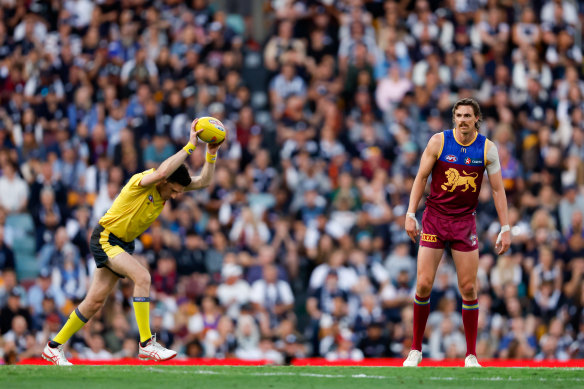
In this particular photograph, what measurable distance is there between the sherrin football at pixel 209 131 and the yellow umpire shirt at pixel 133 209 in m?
0.62

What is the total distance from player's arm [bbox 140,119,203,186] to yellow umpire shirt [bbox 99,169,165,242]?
16 centimetres

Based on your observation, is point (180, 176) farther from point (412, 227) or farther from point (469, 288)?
point (469, 288)

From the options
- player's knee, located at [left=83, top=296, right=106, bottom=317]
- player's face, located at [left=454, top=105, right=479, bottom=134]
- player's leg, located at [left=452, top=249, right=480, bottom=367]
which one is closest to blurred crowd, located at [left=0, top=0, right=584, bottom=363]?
player's knee, located at [left=83, top=296, right=106, bottom=317]

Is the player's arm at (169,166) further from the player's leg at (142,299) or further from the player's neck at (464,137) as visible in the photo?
Result: the player's neck at (464,137)

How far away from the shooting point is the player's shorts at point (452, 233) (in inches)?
393

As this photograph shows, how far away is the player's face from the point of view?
32.2 feet

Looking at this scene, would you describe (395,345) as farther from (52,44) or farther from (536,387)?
(52,44)

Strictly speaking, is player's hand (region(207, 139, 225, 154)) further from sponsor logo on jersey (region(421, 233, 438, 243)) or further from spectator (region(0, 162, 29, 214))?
spectator (region(0, 162, 29, 214))

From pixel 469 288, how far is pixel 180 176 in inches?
113

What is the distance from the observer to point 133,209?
10.5 meters

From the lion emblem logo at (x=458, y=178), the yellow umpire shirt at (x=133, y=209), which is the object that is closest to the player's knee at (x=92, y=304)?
the yellow umpire shirt at (x=133, y=209)


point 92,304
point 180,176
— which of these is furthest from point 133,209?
point 92,304

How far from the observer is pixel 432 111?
683 inches

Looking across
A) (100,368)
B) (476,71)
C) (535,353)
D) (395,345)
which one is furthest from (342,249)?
(100,368)
